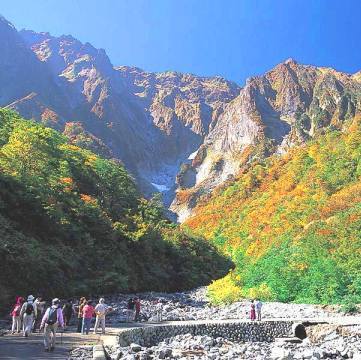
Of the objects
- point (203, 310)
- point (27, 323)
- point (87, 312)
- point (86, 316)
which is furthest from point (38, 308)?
point (203, 310)

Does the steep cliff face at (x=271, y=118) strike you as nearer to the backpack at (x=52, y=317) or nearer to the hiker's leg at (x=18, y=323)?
the hiker's leg at (x=18, y=323)

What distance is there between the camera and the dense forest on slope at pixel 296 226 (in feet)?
111

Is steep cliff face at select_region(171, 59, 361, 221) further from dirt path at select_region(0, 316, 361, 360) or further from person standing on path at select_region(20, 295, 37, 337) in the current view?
person standing on path at select_region(20, 295, 37, 337)

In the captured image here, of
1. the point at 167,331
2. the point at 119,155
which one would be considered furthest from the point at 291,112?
the point at 167,331

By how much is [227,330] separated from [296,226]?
28.7m

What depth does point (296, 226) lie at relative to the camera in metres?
51.2

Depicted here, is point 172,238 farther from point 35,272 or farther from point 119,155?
point 119,155

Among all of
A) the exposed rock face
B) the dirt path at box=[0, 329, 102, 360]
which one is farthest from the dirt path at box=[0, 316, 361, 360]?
the exposed rock face

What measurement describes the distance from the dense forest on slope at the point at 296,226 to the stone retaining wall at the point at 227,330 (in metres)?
6.73

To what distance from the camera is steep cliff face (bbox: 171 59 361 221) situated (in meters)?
135

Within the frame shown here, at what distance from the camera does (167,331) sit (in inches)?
933

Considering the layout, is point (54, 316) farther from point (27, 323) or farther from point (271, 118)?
point (271, 118)

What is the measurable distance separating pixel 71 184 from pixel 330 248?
78.8 feet

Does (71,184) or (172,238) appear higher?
(71,184)
